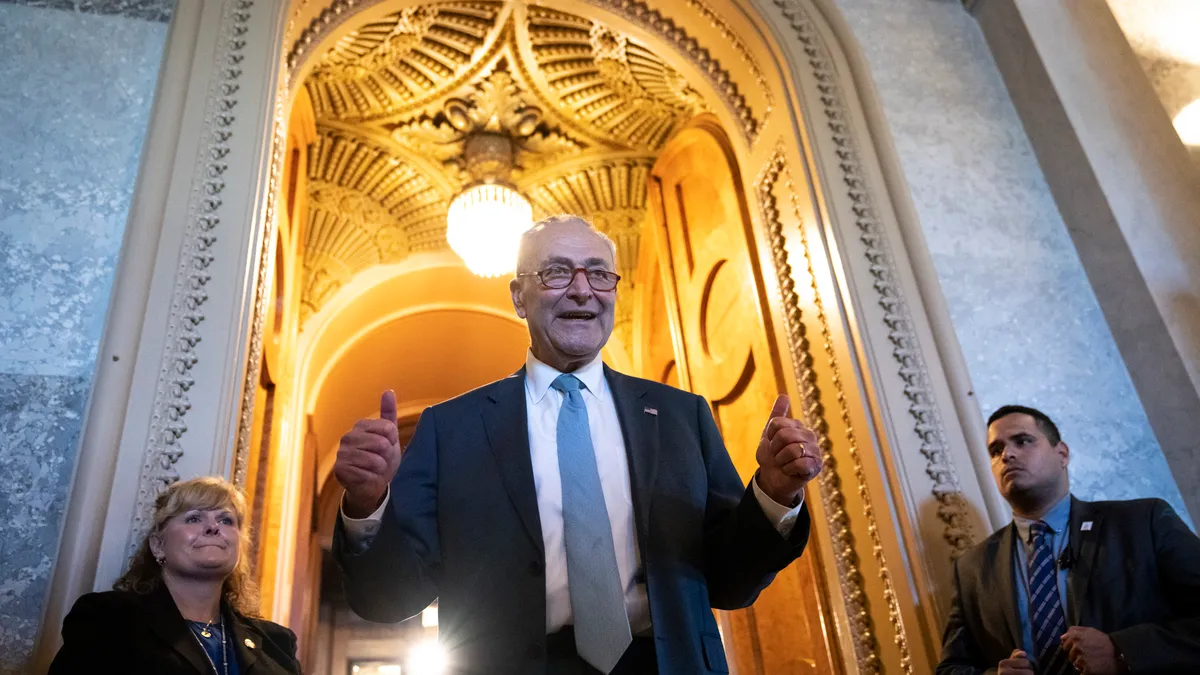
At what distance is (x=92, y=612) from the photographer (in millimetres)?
1783

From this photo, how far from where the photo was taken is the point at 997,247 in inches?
131

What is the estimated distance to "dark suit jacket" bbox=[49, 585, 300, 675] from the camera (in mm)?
1727

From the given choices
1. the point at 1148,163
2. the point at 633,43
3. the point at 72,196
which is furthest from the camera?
the point at 633,43

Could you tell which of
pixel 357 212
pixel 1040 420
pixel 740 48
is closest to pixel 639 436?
pixel 1040 420

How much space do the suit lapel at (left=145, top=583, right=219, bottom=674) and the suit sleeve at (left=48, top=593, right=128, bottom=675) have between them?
7 cm

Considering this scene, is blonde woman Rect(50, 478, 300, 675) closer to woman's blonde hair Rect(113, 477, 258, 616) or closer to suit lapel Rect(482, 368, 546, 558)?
woman's blonde hair Rect(113, 477, 258, 616)

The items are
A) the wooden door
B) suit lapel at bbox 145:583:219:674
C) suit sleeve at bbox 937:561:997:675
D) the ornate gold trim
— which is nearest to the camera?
suit lapel at bbox 145:583:219:674

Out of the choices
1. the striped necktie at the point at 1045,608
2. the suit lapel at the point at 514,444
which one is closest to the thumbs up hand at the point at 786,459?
the suit lapel at the point at 514,444

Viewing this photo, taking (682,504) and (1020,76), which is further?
(1020,76)

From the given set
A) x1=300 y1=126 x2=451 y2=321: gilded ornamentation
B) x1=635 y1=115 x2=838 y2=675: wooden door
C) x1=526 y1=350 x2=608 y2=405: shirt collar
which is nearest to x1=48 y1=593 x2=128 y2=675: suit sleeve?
x1=526 y1=350 x2=608 y2=405: shirt collar

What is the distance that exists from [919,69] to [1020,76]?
16.8 inches

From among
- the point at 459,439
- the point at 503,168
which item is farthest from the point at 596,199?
the point at 459,439

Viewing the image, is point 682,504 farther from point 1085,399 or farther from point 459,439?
point 1085,399

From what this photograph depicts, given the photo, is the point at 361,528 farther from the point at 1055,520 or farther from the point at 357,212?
the point at 357,212
